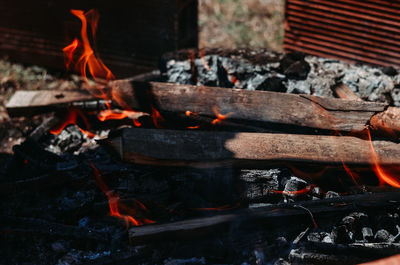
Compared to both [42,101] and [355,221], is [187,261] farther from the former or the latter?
[42,101]

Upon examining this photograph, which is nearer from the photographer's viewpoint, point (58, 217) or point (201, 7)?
point (58, 217)

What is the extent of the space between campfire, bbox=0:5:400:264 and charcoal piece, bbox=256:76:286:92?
1 cm

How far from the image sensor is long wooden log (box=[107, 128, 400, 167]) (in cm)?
326

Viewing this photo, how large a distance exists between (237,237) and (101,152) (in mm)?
1827

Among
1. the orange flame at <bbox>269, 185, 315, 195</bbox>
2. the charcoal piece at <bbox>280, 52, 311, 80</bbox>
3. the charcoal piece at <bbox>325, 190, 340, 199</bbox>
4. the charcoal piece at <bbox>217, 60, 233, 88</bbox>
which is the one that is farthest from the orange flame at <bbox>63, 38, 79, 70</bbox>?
the charcoal piece at <bbox>325, 190, 340, 199</bbox>

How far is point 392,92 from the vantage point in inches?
168

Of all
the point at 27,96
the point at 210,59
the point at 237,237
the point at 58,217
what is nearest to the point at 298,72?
the point at 210,59

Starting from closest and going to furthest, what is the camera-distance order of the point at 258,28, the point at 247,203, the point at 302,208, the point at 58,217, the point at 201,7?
1. the point at 302,208
2. the point at 247,203
3. the point at 58,217
4. the point at 258,28
5. the point at 201,7

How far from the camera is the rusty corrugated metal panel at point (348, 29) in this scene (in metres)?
5.50

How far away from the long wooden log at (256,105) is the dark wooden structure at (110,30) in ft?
7.08

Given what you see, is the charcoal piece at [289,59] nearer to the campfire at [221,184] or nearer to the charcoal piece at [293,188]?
the campfire at [221,184]

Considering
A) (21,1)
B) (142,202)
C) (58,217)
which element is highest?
(21,1)

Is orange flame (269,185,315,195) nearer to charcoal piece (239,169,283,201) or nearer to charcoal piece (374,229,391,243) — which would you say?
charcoal piece (239,169,283,201)

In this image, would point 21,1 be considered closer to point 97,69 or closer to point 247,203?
point 97,69
